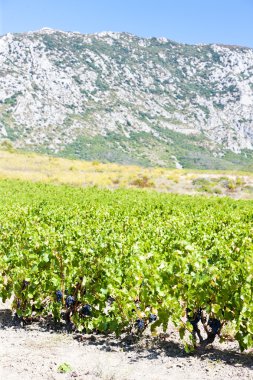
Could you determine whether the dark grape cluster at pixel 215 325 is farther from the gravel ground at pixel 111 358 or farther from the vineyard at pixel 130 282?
the gravel ground at pixel 111 358

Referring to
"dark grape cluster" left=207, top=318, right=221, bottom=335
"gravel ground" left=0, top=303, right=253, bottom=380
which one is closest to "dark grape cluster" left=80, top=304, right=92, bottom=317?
"gravel ground" left=0, top=303, right=253, bottom=380

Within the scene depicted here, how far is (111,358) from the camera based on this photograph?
7699 millimetres

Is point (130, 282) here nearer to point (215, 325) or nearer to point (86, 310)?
point (86, 310)

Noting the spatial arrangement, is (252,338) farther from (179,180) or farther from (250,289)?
(179,180)

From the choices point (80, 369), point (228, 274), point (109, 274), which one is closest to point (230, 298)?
point (228, 274)

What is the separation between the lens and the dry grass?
5450cm

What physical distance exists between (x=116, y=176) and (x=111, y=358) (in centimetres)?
5279

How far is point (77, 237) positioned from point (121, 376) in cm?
407

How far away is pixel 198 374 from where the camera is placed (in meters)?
7.06

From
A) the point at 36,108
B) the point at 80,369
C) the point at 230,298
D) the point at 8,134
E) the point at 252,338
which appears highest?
the point at 36,108

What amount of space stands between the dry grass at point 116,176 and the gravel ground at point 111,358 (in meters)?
44.1

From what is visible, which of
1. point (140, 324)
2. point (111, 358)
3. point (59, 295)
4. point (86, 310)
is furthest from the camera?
point (59, 295)

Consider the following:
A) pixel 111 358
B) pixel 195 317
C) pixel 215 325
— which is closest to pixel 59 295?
pixel 111 358

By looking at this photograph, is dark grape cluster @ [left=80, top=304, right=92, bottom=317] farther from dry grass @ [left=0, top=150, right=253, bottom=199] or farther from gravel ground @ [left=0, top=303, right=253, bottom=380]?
dry grass @ [left=0, top=150, right=253, bottom=199]
